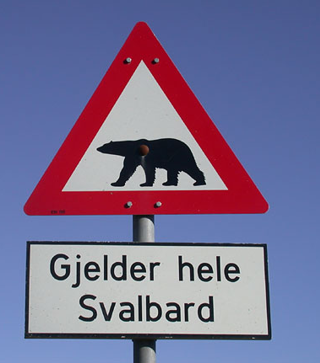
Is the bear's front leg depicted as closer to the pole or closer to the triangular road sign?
the triangular road sign

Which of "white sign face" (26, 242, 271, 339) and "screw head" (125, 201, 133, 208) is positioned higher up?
"screw head" (125, 201, 133, 208)

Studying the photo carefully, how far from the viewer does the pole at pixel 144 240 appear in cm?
195

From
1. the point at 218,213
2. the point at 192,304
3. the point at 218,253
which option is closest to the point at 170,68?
the point at 218,213

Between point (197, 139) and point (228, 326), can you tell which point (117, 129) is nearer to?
point (197, 139)

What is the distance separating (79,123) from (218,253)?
76 centimetres

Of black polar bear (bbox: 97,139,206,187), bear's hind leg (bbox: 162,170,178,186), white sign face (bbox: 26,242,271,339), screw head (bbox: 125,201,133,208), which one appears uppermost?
black polar bear (bbox: 97,139,206,187)

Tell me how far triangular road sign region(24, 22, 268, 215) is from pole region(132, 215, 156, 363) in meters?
0.04

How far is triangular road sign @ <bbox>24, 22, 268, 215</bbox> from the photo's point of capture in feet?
7.20

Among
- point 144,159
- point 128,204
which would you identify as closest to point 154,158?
point 144,159

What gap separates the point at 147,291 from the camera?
197 cm

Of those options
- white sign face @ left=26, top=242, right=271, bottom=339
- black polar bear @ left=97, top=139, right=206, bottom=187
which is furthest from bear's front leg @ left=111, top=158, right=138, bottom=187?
white sign face @ left=26, top=242, right=271, bottom=339

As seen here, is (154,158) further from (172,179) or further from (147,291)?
(147,291)

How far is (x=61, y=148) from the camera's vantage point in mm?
2316

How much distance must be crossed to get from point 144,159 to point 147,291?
52 cm
